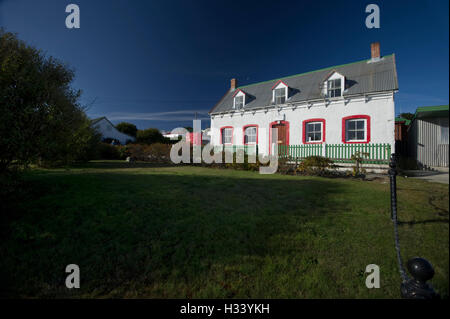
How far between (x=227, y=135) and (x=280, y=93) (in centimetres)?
507

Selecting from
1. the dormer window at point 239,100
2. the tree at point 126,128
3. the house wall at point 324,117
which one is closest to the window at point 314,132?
the house wall at point 324,117

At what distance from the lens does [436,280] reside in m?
0.73

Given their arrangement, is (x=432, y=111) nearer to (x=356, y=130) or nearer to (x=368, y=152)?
(x=368, y=152)

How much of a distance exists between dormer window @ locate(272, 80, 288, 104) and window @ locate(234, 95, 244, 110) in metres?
2.61

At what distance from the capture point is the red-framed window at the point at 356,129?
382 inches

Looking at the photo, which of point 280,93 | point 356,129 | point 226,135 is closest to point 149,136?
point 226,135

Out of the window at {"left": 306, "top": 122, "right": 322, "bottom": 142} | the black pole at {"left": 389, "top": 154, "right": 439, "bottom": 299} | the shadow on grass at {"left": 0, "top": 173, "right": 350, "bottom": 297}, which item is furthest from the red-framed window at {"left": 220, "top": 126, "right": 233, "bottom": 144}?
the black pole at {"left": 389, "top": 154, "right": 439, "bottom": 299}

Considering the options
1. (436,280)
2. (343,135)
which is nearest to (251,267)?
(436,280)

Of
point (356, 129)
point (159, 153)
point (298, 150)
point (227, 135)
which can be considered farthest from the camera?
point (227, 135)

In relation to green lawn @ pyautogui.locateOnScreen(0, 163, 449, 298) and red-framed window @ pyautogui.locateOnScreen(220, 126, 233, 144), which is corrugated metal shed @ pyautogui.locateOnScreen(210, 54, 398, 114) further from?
green lawn @ pyautogui.locateOnScreen(0, 163, 449, 298)

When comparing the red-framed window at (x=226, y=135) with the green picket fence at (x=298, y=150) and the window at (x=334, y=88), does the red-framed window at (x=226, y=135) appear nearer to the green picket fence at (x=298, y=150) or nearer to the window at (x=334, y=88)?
the green picket fence at (x=298, y=150)

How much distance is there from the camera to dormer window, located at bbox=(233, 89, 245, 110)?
14.5 meters

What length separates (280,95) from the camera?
506 inches
